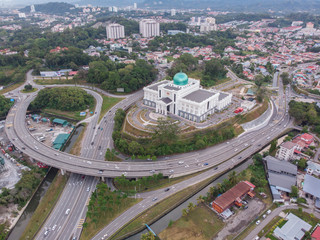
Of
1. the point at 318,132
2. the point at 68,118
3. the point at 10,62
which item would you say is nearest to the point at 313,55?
the point at 318,132

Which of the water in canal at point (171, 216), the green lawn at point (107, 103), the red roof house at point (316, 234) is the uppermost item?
the green lawn at point (107, 103)

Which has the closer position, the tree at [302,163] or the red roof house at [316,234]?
the red roof house at [316,234]

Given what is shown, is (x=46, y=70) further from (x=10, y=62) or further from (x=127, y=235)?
(x=127, y=235)

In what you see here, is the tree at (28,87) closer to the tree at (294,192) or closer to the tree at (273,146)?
the tree at (273,146)

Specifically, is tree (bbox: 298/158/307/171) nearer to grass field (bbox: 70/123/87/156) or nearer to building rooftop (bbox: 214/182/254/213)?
building rooftop (bbox: 214/182/254/213)

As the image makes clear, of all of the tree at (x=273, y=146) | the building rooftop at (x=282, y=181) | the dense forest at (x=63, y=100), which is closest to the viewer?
the building rooftop at (x=282, y=181)

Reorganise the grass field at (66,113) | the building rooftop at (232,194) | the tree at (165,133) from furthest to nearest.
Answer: the grass field at (66,113) → the tree at (165,133) → the building rooftop at (232,194)

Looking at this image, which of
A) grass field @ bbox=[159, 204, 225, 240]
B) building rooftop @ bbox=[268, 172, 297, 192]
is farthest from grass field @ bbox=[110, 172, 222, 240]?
building rooftop @ bbox=[268, 172, 297, 192]

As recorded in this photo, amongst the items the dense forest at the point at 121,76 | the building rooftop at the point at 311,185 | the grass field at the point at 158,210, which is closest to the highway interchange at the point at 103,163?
the grass field at the point at 158,210
